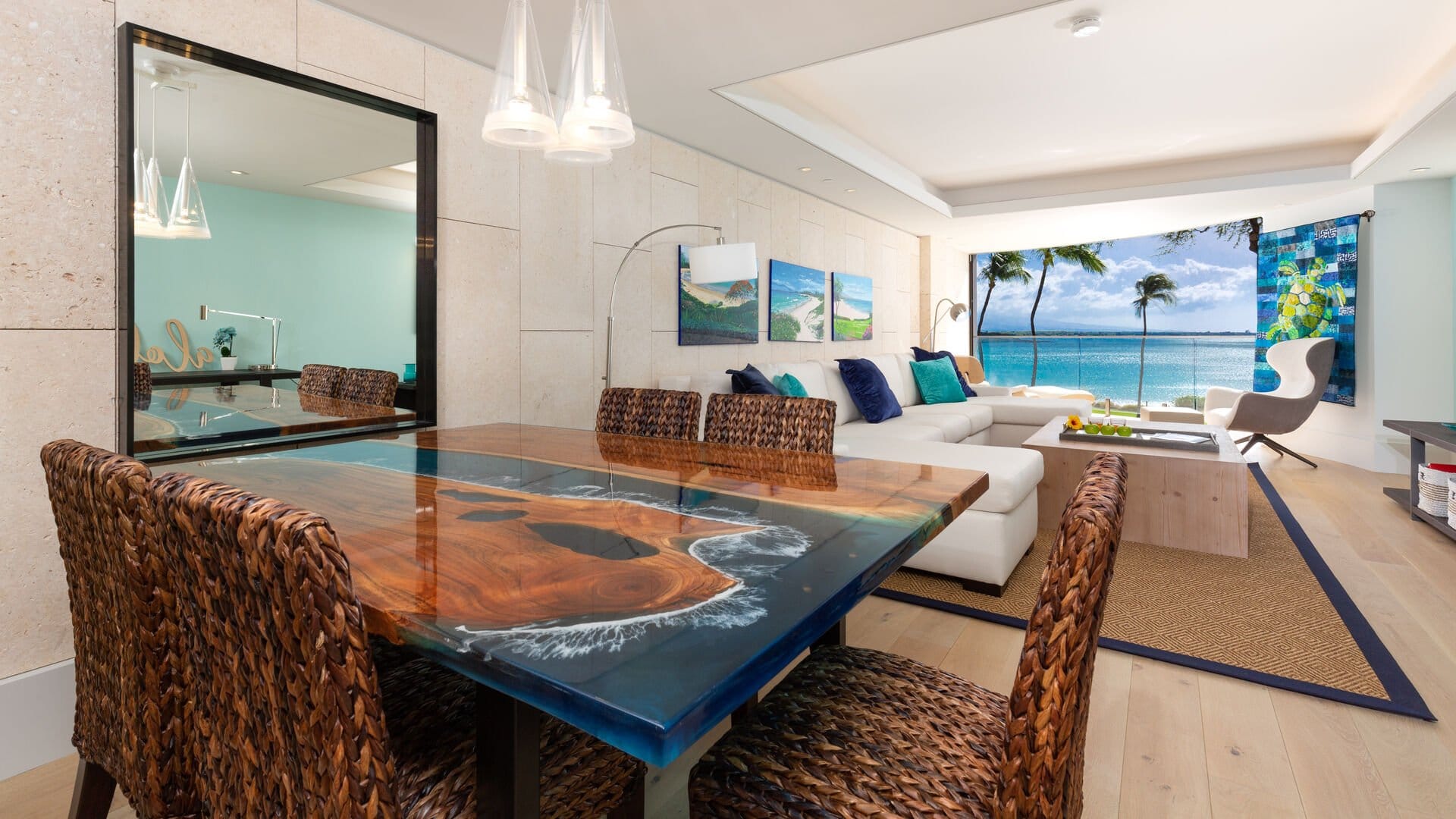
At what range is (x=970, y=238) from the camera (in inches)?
308

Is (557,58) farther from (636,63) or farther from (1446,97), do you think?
(1446,97)

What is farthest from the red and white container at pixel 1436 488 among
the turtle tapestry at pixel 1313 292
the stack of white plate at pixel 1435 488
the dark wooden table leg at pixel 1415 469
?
the turtle tapestry at pixel 1313 292

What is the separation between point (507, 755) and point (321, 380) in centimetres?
212

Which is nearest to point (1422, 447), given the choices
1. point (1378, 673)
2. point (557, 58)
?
point (1378, 673)

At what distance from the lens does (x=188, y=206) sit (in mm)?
2090

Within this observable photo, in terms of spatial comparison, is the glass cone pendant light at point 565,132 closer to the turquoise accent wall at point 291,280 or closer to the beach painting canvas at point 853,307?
the turquoise accent wall at point 291,280

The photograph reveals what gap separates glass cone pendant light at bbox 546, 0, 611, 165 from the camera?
1713mm

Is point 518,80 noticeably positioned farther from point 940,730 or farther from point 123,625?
point 940,730

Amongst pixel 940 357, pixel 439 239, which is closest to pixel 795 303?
pixel 940 357

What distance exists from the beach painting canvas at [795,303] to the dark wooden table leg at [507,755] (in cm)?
446

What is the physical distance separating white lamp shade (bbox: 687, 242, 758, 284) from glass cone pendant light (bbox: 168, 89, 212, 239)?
1998 mm

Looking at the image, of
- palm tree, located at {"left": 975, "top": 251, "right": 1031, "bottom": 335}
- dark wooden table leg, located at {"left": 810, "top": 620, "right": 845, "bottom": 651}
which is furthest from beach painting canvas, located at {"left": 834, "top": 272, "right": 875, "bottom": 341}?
dark wooden table leg, located at {"left": 810, "top": 620, "right": 845, "bottom": 651}

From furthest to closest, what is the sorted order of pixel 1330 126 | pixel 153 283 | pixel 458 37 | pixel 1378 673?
pixel 1330 126 → pixel 458 37 → pixel 1378 673 → pixel 153 283

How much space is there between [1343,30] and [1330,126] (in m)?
1.84
